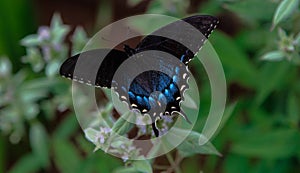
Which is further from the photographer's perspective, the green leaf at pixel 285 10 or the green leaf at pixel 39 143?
the green leaf at pixel 39 143

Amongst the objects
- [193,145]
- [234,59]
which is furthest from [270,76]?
[193,145]

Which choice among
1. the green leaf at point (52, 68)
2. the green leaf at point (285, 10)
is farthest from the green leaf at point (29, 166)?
the green leaf at point (285, 10)

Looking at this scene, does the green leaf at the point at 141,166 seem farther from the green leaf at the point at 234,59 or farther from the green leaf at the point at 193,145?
the green leaf at the point at 234,59

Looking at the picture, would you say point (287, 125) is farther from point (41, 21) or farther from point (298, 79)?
point (41, 21)

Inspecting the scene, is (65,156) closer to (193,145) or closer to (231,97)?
(231,97)

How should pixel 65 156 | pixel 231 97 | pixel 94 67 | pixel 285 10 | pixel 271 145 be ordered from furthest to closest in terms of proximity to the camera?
pixel 231 97, pixel 65 156, pixel 271 145, pixel 285 10, pixel 94 67

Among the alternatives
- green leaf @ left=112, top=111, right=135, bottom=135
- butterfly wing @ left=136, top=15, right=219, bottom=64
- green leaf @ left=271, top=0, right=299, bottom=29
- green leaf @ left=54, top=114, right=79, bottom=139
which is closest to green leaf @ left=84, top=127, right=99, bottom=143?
green leaf @ left=112, top=111, right=135, bottom=135
